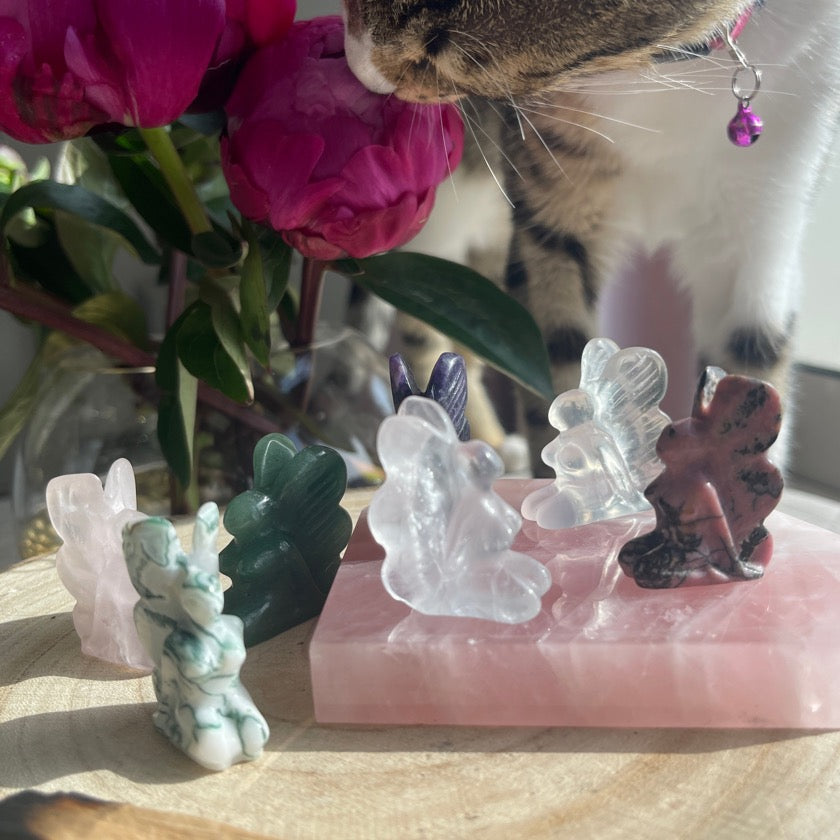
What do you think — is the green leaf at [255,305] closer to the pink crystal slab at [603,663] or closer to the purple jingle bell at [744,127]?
the pink crystal slab at [603,663]

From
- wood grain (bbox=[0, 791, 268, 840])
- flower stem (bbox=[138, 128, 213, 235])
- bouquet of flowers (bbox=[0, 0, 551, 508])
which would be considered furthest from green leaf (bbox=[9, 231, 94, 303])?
wood grain (bbox=[0, 791, 268, 840])

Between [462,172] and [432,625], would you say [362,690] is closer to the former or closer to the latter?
[432,625]

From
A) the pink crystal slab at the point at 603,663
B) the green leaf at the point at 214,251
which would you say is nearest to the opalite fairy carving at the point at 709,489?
the pink crystal slab at the point at 603,663

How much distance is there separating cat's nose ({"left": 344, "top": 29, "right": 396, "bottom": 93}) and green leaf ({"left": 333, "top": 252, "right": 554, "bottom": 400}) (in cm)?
9

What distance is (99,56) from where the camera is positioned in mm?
397

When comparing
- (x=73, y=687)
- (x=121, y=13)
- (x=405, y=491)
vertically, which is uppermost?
(x=121, y=13)

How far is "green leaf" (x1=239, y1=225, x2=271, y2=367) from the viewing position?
48 centimetres

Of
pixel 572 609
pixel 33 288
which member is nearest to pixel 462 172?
pixel 33 288

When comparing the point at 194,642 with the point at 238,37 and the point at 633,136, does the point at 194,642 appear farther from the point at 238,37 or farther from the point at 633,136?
the point at 633,136

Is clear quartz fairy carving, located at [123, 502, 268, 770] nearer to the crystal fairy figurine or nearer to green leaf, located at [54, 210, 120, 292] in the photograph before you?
the crystal fairy figurine

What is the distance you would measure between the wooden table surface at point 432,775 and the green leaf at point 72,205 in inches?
9.7

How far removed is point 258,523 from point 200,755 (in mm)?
114

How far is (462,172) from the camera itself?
0.96m

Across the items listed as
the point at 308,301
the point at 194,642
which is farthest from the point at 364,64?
the point at 194,642
